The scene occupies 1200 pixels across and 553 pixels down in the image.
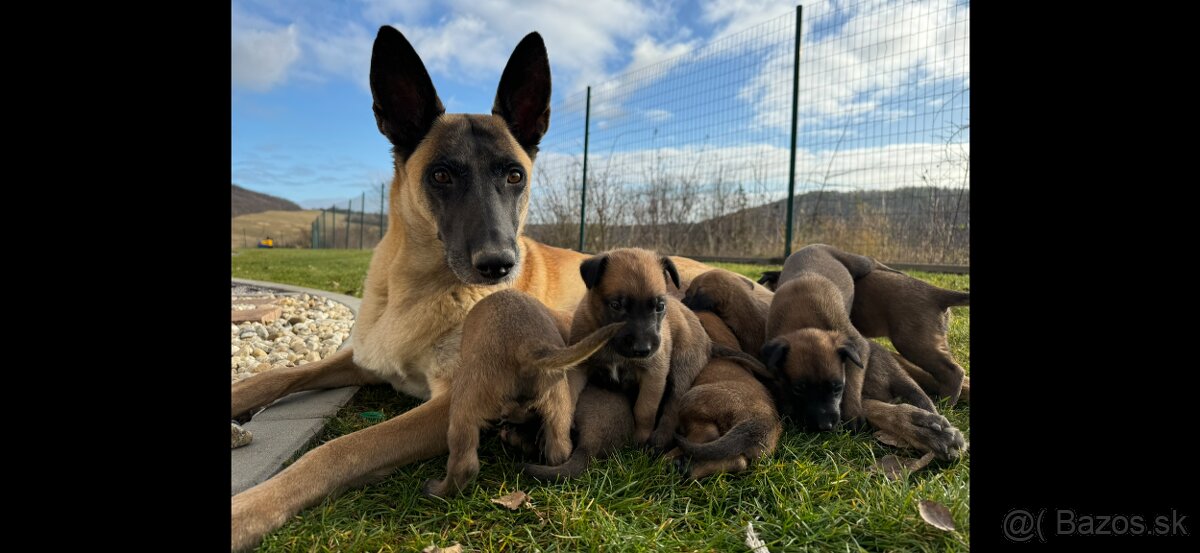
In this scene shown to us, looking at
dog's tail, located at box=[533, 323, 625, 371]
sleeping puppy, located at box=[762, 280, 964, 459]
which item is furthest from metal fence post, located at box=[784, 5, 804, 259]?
dog's tail, located at box=[533, 323, 625, 371]

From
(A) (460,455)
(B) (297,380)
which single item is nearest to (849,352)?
(A) (460,455)

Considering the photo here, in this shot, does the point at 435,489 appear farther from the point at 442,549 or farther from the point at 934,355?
the point at 934,355

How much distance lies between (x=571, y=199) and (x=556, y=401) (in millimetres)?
11476

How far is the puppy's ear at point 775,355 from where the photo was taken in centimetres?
276

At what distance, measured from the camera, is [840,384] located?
8.89 ft

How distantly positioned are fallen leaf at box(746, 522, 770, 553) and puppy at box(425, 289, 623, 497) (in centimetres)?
74

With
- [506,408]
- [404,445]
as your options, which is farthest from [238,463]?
[506,408]

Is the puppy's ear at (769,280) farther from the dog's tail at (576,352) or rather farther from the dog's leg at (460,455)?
the dog's leg at (460,455)

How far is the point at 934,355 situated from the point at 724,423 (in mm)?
1651

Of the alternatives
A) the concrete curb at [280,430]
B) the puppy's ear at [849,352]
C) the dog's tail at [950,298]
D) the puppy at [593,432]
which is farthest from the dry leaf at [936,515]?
the concrete curb at [280,430]

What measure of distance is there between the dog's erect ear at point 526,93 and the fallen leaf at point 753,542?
2319mm

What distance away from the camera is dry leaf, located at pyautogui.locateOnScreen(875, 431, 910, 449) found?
2.62 metres
